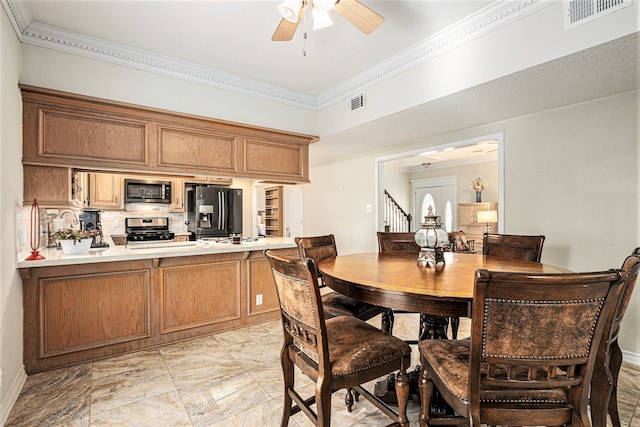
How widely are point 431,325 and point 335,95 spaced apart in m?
2.89

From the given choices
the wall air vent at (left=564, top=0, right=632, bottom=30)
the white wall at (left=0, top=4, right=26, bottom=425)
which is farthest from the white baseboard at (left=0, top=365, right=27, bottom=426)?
the wall air vent at (left=564, top=0, right=632, bottom=30)

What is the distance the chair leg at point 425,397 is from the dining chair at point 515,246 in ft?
5.04

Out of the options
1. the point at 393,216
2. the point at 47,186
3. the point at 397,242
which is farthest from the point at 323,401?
the point at 393,216

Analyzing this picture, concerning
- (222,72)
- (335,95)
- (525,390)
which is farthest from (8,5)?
(525,390)

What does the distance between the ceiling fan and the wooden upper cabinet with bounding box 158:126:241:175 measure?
160 cm

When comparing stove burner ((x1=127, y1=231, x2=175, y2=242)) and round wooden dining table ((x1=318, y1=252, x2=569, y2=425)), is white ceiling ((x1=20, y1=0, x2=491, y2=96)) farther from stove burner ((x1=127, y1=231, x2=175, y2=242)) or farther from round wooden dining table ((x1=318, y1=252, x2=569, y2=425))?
stove burner ((x1=127, y1=231, x2=175, y2=242))

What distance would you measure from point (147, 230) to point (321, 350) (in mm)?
4687

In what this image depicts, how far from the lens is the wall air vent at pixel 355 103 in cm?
352

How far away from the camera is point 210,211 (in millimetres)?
5258

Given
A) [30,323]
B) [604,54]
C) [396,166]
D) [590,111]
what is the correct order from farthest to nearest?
[396,166]
[590,111]
[30,323]
[604,54]

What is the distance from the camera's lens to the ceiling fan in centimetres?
184

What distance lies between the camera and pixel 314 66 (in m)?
3.26

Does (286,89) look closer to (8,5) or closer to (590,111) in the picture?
(8,5)

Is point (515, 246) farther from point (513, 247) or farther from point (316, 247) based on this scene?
point (316, 247)
